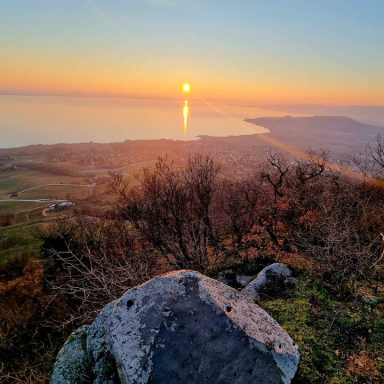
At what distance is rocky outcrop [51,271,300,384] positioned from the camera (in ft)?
13.1

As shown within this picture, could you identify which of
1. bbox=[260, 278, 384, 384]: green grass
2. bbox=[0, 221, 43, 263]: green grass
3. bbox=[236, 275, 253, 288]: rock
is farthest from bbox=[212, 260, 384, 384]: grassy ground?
bbox=[0, 221, 43, 263]: green grass

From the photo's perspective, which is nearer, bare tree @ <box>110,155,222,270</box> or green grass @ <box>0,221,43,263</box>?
bare tree @ <box>110,155,222,270</box>

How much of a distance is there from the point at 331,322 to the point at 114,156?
9727cm

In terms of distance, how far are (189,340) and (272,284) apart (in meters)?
5.21

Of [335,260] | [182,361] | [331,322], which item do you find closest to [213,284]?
[182,361]

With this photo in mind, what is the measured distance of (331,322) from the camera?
21.6 ft

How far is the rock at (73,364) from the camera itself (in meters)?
5.16

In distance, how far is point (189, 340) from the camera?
13.8 feet

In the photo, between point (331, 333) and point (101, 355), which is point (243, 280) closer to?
point (331, 333)

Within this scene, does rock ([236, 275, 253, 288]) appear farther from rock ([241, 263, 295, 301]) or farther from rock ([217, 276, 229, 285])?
rock ([241, 263, 295, 301])

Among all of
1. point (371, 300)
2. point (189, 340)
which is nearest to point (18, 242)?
→ point (189, 340)

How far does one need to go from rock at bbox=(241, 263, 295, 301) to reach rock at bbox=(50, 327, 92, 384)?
4.79m

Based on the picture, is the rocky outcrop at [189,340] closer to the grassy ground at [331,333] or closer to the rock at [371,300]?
the grassy ground at [331,333]

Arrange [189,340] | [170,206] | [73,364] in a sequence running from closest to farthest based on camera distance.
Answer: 1. [189,340]
2. [73,364]
3. [170,206]
